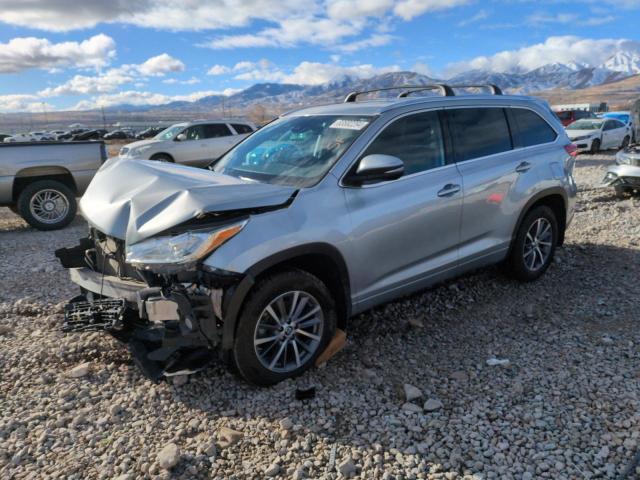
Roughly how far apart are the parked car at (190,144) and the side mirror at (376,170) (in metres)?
11.4

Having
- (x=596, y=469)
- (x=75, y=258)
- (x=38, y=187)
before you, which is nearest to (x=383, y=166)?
(x=596, y=469)

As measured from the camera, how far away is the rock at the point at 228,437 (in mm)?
2834

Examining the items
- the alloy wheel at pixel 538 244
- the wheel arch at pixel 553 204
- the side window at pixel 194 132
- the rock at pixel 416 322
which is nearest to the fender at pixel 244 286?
the rock at pixel 416 322

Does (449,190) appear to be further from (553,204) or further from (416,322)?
(553,204)

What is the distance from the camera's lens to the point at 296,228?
314cm

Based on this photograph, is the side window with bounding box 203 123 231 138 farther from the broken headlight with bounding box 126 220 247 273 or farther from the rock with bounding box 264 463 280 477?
the rock with bounding box 264 463 280 477

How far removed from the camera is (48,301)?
16.1 ft

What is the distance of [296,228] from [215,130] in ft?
41.5

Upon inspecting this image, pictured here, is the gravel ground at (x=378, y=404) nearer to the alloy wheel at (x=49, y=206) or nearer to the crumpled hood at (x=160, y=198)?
the crumpled hood at (x=160, y=198)

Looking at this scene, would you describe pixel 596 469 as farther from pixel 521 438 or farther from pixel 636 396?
pixel 636 396

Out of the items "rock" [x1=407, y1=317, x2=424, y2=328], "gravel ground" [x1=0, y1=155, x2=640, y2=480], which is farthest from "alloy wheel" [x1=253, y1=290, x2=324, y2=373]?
"rock" [x1=407, y1=317, x2=424, y2=328]

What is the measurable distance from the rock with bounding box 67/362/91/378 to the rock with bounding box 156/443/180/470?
1113mm

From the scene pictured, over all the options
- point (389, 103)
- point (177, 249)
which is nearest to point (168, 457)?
point (177, 249)

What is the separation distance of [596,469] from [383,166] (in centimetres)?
205
